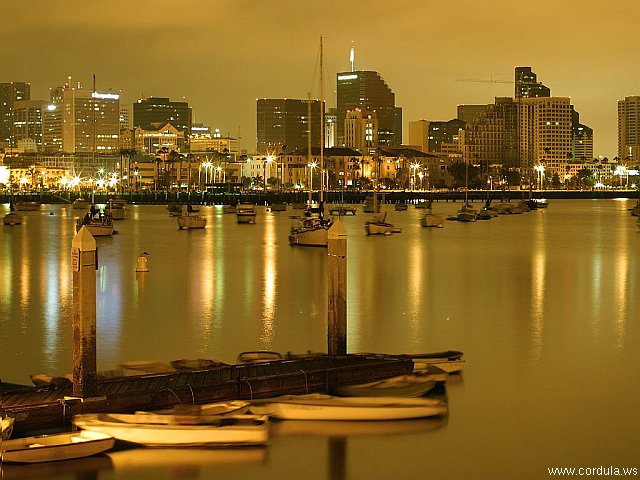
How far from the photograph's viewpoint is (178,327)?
24812mm

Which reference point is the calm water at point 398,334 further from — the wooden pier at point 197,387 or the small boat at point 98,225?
the small boat at point 98,225

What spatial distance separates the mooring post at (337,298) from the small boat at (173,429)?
3689 mm

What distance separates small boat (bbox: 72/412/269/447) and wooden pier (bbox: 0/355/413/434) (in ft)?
1.10

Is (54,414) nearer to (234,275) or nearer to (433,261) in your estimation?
(234,275)

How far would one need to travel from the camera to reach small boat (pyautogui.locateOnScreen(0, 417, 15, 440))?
14.0 metres

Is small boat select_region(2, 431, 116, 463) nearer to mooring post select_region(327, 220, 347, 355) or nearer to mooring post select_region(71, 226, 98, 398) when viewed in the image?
mooring post select_region(71, 226, 98, 398)

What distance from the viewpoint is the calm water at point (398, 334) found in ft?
47.8

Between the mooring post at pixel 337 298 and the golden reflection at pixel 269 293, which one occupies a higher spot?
the mooring post at pixel 337 298

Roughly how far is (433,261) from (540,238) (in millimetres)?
23231

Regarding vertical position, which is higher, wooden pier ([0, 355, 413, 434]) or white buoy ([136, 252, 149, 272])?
white buoy ([136, 252, 149, 272])
